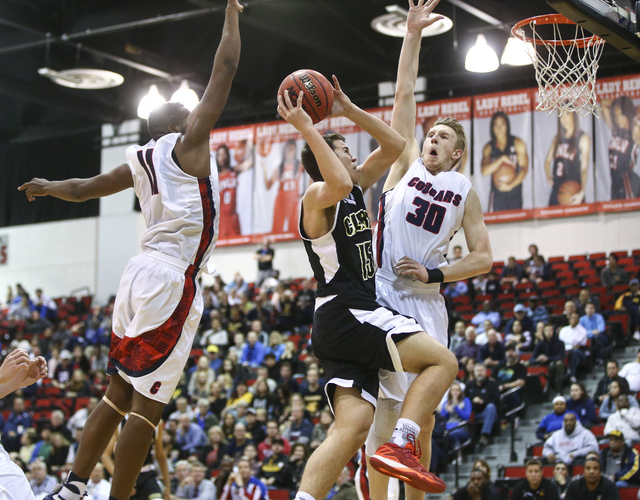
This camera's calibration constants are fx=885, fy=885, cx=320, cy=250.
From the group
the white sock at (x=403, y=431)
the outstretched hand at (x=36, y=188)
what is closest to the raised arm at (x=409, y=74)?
the white sock at (x=403, y=431)

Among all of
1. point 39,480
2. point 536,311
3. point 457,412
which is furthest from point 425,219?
point 536,311

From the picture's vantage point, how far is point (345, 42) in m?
21.2

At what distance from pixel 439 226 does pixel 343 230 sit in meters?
0.93

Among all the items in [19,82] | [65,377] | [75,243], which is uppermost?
[19,82]

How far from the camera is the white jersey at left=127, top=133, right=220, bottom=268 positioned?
4863 mm

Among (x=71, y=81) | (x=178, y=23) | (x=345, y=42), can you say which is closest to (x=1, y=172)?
(x=71, y=81)

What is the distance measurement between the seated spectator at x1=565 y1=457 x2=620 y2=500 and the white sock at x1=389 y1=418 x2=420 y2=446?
643 cm

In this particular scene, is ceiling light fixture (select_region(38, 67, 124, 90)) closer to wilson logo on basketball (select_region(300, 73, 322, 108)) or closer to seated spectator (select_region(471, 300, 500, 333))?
seated spectator (select_region(471, 300, 500, 333))

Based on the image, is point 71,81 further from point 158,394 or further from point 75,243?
point 158,394

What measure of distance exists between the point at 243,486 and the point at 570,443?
14.8 ft

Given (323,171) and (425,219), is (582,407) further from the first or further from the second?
(323,171)

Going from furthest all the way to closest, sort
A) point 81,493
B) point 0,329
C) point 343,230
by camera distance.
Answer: point 0,329, point 343,230, point 81,493

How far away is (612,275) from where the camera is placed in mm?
17844

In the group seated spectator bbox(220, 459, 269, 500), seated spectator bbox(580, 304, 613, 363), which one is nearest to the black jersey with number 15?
seated spectator bbox(220, 459, 269, 500)
